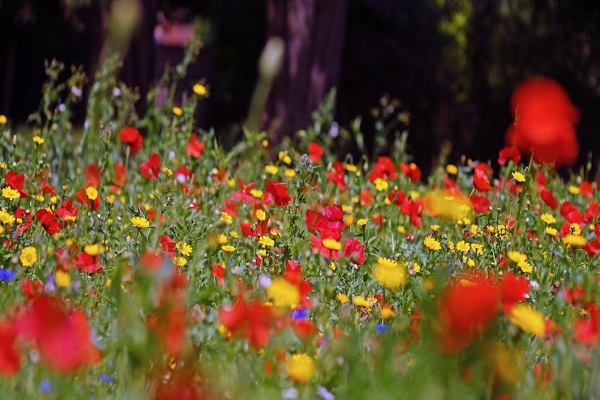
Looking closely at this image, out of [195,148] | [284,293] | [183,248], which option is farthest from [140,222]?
[195,148]

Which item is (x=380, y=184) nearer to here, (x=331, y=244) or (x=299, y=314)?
(x=331, y=244)

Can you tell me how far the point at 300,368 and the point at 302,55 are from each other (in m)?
6.07

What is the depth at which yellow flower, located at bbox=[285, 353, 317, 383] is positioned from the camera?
1.72m

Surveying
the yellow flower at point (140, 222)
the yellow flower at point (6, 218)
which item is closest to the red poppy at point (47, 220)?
the yellow flower at point (6, 218)

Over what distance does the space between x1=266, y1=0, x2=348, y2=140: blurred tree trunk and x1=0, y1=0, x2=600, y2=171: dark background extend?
266 cm

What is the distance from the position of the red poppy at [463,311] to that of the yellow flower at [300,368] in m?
0.28

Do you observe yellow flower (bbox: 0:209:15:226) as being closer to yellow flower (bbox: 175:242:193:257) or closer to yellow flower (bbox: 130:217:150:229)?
yellow flower (bbox: 130:217:150:229)

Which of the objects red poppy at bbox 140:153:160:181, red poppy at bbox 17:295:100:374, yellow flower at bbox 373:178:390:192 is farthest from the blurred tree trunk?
red poppy at bbox 17:295:100:374

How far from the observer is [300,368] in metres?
1.74

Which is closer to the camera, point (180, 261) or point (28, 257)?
point (28, 257)

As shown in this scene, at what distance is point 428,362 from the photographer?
171cm

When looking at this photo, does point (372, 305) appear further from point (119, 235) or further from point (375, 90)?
point (375, 90)

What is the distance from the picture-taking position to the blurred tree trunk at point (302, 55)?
754 cm

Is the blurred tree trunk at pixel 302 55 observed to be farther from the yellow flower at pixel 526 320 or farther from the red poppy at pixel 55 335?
the red poppy at pixel 55 335
